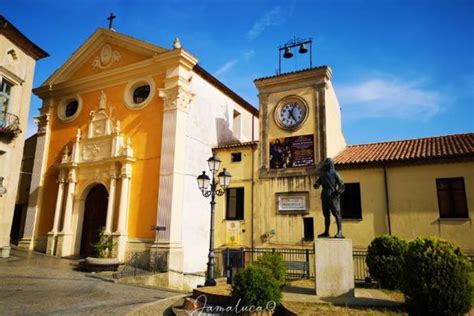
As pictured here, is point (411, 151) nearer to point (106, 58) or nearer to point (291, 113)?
point (291, 113)

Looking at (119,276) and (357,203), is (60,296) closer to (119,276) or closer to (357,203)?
(119,276)

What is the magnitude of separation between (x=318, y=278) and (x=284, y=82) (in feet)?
39.8

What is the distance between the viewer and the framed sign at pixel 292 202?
1698 cm

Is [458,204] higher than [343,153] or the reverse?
the reverse

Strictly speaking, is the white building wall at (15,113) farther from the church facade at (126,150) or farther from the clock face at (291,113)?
the clock face at (291,113)

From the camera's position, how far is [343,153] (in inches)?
726

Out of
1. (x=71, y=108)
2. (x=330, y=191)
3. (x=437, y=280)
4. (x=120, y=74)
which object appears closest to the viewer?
(x=437, y=280)

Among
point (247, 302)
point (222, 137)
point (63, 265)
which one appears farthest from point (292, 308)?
point (222, 137)

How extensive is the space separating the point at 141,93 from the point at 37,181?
318 inches

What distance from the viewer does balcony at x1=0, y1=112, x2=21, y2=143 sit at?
16.9 metres

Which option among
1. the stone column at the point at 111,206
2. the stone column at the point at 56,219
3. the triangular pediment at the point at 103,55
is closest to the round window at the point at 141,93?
the triangular pediment at the point at 103,55

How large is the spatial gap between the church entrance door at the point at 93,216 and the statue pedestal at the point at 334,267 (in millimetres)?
13112

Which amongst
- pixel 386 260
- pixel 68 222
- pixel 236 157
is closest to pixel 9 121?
pixel 68 222

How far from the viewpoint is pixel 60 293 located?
10109mm
